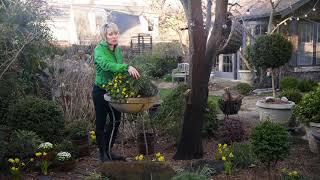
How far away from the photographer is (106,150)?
16.7ft

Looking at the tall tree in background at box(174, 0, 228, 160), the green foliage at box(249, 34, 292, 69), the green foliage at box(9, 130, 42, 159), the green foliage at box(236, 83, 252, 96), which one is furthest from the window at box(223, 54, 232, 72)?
the green foliage at box(9, 130, 42, 159)

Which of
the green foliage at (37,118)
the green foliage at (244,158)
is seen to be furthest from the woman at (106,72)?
the green foliage at (244,158)

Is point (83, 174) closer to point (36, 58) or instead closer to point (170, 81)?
point (36, 58)

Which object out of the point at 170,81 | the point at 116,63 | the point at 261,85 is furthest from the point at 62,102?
the point at 170,81

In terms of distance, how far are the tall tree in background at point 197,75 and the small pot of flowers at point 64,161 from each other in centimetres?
142

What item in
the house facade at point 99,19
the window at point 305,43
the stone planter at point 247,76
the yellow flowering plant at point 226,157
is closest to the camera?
the yellow flowering plant at point 226,157

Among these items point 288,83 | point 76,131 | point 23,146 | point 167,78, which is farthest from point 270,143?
point 167,78

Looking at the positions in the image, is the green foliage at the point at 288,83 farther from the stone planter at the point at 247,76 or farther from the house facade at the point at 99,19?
the house facade at the point at 99,19

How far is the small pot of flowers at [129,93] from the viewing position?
4.51m

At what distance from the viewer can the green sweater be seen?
4.55 meters

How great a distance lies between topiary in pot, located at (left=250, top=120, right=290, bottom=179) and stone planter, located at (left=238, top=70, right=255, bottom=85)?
36.4ft

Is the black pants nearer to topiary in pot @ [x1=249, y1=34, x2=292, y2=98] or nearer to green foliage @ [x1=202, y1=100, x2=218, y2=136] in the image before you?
green foliage @ [x1=202, y1=100, x2=218, y2=136]

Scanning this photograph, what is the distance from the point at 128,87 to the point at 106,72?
1.64 ft

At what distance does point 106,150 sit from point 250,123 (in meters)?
3.79
